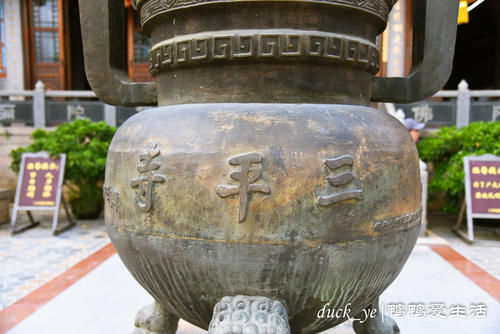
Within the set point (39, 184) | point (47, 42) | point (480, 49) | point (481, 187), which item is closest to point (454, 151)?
point (481, 187)

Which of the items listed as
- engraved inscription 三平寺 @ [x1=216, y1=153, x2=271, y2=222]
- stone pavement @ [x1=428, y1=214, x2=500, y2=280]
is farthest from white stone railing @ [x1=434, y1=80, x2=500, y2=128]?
engraved inscription 三平寺 @ [x1=216, y1=153, x2=271, y2=222]

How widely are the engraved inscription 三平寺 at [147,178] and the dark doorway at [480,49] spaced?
12092 mm

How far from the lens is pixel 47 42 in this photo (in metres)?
9.20

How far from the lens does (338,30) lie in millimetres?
1494

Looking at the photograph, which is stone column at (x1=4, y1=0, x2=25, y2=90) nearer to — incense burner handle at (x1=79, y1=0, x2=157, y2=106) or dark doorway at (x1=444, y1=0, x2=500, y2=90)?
incense burner handle at (x1=79, y1=0, x2=157, y2=106)

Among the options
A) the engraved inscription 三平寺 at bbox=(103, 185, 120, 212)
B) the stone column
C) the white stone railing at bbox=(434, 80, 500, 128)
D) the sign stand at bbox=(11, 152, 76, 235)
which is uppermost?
the stone column

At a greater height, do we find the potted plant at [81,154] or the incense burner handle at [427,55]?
the incense burner handle at [427,55]

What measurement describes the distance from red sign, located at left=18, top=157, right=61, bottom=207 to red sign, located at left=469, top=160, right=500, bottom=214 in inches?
220

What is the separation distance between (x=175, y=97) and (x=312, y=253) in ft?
2.70

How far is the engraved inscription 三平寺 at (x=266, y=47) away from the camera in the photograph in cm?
141

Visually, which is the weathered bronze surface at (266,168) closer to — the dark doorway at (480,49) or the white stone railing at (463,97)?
the white stone railing at (463,97)

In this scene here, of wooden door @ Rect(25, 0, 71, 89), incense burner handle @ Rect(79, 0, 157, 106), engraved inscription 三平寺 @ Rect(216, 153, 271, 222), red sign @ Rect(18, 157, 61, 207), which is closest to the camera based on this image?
engraved inscription 三平寺 @ Rect(216, 153, 271, 222)

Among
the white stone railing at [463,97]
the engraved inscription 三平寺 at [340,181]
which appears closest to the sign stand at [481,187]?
the white stone railing at [463,97]

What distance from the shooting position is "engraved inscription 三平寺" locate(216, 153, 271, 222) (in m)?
1.28
